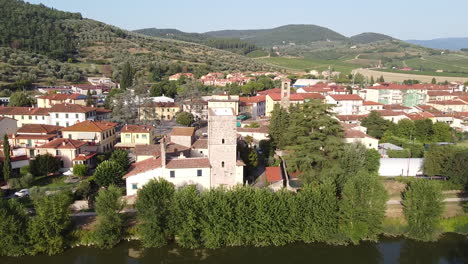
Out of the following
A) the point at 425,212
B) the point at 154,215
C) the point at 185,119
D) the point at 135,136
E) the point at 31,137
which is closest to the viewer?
the point at 154,215

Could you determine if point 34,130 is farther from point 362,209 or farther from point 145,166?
point 362,209

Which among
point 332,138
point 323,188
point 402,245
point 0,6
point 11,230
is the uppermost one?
point 0,6

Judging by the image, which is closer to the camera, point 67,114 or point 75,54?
point 67,114

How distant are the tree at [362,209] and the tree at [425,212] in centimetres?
238

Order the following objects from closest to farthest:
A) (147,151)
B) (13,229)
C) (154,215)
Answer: (13,229) → (154,215) → (147,151)

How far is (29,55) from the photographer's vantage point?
8350 cm

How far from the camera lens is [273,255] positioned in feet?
70.8

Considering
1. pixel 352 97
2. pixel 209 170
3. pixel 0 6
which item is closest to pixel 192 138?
pixel 209 170

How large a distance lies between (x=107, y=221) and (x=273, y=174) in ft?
45.0

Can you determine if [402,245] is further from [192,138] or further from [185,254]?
[192,138]

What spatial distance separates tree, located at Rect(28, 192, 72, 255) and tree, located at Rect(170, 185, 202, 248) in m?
6.49

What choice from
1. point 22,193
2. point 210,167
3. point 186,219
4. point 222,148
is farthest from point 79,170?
point 186,219

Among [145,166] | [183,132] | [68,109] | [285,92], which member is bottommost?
[145,166]

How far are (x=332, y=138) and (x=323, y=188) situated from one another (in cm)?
669
